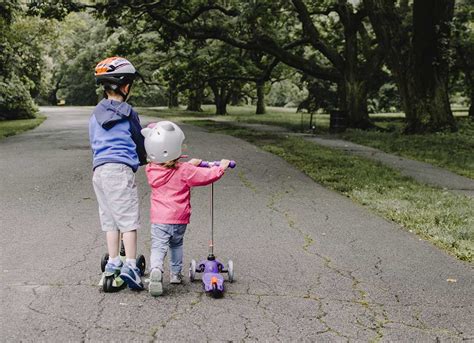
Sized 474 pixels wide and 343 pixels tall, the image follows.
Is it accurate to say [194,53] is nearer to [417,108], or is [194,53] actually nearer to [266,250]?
[417,108]

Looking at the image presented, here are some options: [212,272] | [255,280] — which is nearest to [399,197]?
[255,280]

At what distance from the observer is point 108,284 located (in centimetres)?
431

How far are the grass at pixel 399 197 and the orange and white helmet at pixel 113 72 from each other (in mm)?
3472

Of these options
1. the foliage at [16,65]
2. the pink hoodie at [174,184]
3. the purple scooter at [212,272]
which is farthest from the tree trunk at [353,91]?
the pink hoodie at [174,184]

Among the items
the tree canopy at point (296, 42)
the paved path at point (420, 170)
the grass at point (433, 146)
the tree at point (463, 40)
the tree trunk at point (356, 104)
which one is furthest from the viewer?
the tree at point (463, 40)

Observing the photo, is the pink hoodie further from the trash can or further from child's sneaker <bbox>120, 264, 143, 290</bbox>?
the trash can

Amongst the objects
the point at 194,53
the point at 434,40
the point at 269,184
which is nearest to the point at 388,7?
the point at 434,40

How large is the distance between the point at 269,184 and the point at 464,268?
4.68 m

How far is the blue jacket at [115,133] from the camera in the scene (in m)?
4.45

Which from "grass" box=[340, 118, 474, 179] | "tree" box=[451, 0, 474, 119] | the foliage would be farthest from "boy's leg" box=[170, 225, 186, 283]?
"tree" box=[451, 0, 474, 119]

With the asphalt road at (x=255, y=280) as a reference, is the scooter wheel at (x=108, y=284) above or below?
above

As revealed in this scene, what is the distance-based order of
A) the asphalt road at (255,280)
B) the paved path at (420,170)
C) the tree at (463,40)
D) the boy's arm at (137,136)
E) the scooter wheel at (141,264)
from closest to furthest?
the asphalt road at (255,280) < the boy's arm at (137,136) < the scooter wheel at (141,264) < the paved path at (420,170) < the tree at (463,40)

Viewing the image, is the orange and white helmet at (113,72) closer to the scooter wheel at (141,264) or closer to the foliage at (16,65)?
Answer: the scooter wheel at (141,264)

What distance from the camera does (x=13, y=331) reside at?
11.8 ft
